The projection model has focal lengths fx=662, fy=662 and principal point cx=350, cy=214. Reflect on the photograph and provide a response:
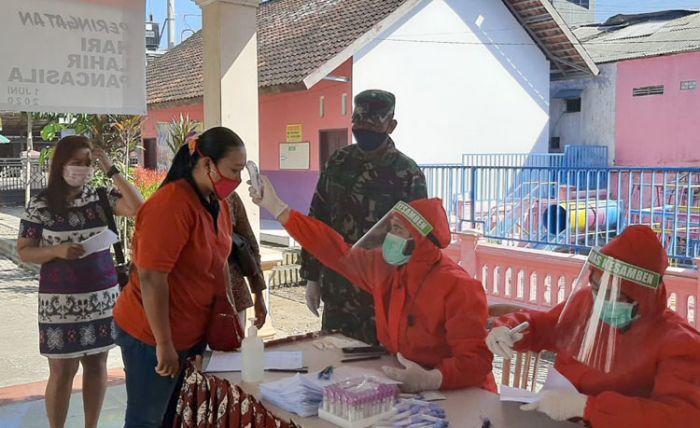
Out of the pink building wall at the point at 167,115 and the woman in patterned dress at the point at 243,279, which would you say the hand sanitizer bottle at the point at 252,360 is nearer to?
the woman in patterned dress at the point at 243,279

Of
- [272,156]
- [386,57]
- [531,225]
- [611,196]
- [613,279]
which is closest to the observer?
[613,279]

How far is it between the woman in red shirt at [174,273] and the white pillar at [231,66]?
1.68m

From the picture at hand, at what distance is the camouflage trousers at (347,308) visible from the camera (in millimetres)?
2717

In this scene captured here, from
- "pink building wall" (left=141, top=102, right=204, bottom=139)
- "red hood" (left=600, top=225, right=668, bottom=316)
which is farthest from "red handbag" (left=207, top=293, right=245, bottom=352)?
"pink building wall" (left=141, top=102, right=204, bottom=139)

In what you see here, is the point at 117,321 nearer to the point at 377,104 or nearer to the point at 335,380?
the point at 335,380

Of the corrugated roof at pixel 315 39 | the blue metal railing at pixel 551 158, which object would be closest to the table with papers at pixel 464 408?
the corrugated roof at pixel 315 39

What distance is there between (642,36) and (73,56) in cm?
1464

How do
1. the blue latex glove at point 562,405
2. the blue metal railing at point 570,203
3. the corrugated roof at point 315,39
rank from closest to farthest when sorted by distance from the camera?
the blue latex glove at point 562,405
the blue metal railing at point 570,203
the corrugated roof at point 315,39

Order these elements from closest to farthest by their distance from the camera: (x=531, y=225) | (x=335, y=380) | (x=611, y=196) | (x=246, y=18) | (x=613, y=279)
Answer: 1. (x=613, y=279)
2. (x=335, y=380)
3. (x=246, y=18)
4. (x=611, y=196)
5. (x=531, y=225)

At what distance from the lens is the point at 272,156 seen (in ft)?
37.6

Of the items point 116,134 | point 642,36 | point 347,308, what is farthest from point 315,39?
point 642,36

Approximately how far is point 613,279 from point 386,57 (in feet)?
29.4

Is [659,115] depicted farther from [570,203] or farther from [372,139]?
[372,139]

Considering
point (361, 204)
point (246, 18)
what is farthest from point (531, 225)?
point (361, 204)
